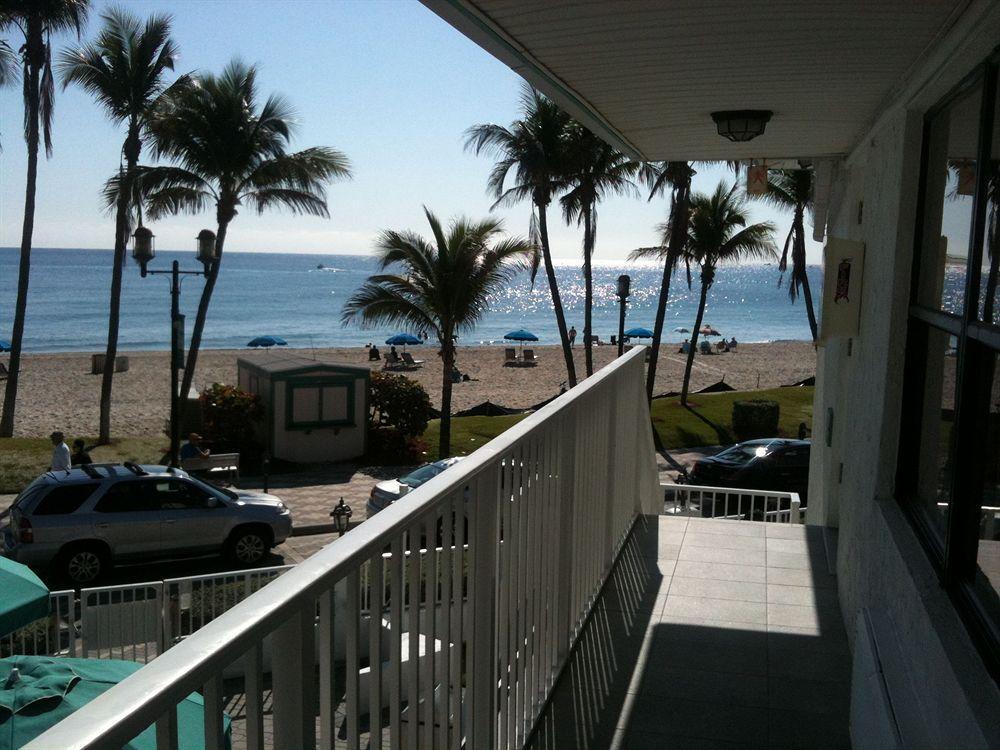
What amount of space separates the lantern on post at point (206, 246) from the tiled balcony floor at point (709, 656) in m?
13.9

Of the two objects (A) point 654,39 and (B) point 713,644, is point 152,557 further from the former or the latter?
(A) point 654,39

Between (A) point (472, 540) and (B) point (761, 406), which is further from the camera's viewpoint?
(B) point (761, 406)

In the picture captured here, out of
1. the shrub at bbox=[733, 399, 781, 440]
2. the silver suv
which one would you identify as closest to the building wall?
the silver suv

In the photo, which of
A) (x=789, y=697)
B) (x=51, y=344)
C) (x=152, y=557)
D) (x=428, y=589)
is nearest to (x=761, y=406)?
(x=152, y=557)

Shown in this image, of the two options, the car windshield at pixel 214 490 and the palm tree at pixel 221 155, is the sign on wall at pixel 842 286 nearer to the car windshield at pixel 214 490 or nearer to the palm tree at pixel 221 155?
the car windshield at pixel 214 490

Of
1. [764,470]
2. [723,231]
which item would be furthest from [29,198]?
[764,470]

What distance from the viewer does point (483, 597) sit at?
2803 mm

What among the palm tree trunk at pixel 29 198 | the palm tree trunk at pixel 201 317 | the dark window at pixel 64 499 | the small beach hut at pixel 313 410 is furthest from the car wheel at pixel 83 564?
the palm tree trunk at pixel 29 198

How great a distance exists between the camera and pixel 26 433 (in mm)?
29766

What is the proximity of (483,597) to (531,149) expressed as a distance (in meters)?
25.4

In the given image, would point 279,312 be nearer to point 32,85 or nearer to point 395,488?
point 32,85

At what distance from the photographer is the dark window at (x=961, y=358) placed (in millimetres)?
2256

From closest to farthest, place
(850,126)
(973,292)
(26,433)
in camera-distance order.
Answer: (973,292) → (850,126) → (26,433)

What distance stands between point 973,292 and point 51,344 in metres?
74.9
